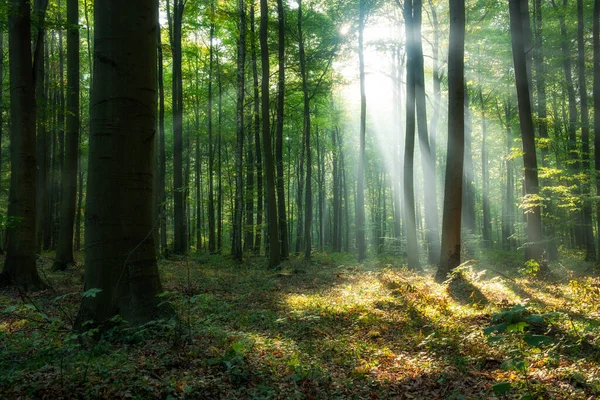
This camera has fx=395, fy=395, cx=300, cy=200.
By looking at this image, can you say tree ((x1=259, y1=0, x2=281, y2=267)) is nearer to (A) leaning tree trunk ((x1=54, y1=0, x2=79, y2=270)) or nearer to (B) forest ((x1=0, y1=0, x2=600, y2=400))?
(B) forest ((x1=0, y1=0, x2=600, y2=400))

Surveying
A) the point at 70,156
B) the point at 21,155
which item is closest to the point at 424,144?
the point at 70,156

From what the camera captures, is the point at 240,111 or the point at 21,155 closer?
the point at 21,155

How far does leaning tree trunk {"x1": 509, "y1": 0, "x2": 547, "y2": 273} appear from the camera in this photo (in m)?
11.7

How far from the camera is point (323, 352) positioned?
17.1 feet

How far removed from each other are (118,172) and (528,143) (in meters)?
11.6

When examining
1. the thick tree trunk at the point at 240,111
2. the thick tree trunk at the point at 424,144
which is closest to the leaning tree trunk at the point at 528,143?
the thick tree trunk at the point at 424,144

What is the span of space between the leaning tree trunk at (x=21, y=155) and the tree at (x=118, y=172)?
543 centimetres

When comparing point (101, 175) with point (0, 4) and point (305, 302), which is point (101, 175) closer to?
point (305, 302)

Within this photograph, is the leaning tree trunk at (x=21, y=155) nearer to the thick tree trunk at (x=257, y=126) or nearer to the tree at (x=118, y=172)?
the tree at (x=118, y=172)

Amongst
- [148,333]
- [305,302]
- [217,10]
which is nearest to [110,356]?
[148,333]

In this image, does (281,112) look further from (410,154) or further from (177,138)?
(410,154)

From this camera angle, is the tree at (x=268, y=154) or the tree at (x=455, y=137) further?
the tree at (x=268, y=154)

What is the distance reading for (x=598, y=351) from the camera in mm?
4703

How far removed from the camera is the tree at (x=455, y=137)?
403 inches
